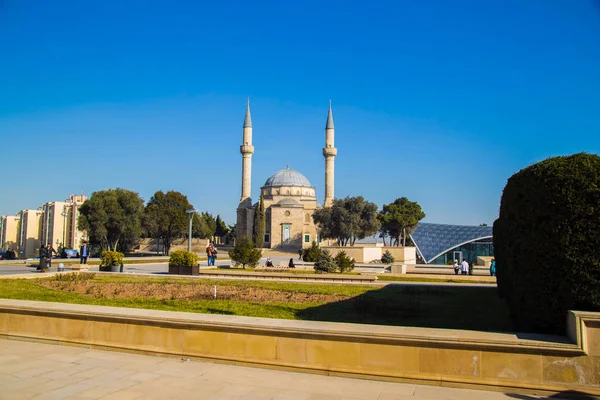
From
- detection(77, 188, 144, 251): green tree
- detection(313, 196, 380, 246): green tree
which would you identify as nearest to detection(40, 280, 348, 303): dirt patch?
detection(77, 188, 144, 251): green tree

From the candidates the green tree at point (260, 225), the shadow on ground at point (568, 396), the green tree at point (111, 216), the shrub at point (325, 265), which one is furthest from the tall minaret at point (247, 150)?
the shadow on ground at point (568, 396)

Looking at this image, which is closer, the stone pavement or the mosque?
the stone pavement

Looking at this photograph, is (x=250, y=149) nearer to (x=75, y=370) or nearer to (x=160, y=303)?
(x=160, y=303)

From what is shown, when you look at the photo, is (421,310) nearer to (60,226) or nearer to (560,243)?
(560,243)

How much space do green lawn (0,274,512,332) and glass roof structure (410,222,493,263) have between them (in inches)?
1597

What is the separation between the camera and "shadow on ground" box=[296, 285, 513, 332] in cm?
879

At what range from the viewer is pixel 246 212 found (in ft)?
219

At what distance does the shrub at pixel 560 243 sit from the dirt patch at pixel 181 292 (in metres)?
6.33

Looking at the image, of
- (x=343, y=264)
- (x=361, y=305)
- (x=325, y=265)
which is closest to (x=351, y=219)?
(x=343, y=264)

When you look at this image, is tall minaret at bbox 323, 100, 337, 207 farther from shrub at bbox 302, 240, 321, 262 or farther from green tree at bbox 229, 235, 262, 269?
green tree at bbox 229, 235, 262, 269

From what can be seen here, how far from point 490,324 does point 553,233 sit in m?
3.51

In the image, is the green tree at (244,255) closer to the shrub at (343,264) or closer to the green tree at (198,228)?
the shrub at (343,264)

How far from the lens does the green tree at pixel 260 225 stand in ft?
205

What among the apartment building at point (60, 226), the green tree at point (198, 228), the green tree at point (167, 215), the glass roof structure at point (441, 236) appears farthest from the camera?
the apartment building at point (60, 226)
